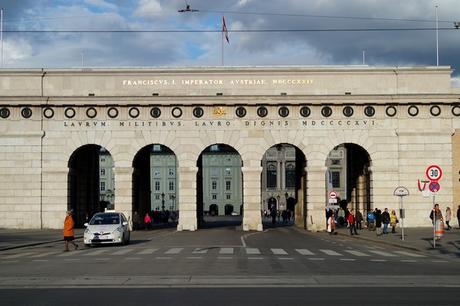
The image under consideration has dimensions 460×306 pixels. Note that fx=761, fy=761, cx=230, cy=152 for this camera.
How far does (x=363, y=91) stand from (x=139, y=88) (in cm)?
1787

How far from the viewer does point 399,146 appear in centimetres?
6031

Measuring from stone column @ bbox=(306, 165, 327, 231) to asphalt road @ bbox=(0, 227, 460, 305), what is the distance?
29.0m

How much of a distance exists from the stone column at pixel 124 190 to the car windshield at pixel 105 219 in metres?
21.9

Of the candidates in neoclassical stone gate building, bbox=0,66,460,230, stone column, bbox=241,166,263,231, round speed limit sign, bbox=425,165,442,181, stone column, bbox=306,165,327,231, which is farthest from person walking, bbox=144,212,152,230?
round speed limit sign, bbox=425,165,442,181

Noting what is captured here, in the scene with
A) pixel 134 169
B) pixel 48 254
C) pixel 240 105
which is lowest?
pixel 48 254

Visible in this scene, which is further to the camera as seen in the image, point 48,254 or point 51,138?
point 51,138

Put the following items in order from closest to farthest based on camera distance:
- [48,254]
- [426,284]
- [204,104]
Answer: [426,284], [48,254], [204,104]

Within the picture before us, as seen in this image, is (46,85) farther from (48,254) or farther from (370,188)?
(48,254)

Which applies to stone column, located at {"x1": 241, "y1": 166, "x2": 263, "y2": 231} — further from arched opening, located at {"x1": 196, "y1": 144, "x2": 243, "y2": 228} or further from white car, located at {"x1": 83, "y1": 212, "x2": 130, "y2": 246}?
arched opening, located at {"x1": 196, "y1": 144, "x2": 243, "y2": 228}

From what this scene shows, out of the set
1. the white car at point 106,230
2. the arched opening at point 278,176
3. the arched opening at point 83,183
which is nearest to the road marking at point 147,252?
the white car at point 106,230

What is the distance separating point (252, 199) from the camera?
60.9 meters
